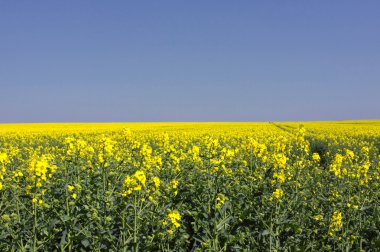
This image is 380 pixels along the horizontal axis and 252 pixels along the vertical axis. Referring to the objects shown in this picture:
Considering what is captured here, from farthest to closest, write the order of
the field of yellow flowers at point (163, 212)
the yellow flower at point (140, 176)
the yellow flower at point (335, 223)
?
the yellow flower at point (335, 223) < the field of yellow flowers at point (163, 212) < the yellow flower at point (140, 176)

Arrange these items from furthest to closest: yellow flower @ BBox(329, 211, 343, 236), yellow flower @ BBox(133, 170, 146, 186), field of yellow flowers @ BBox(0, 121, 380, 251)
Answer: yellow flower @ BBox(329, 211, 343, 236) < field of yellow flowers @ BBox(0, 121, 380, 251) < yellow flower @ BBox(133, 170, 146, 186)

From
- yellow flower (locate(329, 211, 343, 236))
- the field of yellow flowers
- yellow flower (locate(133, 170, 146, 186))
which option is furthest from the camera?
yellow flower (locate(329, 211, 343, 236))

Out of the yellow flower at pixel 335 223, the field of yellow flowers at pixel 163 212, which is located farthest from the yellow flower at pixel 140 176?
the yellow flower at pixel 335 223

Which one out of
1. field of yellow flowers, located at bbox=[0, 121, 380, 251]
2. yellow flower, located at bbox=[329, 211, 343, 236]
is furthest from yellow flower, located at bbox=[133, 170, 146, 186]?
yellow flower, located at bbox=[329, 211, 343, 236]

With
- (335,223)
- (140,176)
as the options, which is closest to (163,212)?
(140,176)

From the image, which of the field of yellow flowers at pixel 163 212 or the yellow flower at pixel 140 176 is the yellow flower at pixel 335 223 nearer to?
the field of yellow flowers at pixel 163 212

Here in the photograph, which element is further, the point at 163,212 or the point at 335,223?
the point at 335,223

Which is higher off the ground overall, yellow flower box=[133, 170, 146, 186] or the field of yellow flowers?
yellow flower box=[133, 170, 146, 186]

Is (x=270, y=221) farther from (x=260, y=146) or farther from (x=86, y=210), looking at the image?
(x=86, y=210)

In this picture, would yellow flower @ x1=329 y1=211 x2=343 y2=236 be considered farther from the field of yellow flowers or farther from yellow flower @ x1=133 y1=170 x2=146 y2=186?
yellow flower @ x1=133 y1=170 x2=146 y2=186

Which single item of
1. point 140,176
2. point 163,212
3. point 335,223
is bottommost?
point 335,223

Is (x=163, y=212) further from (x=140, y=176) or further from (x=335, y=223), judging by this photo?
(x=335, y=223)

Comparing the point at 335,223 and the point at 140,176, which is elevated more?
the point at 140,176

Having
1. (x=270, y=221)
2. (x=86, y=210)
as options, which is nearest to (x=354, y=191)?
(x=270, y=221)
